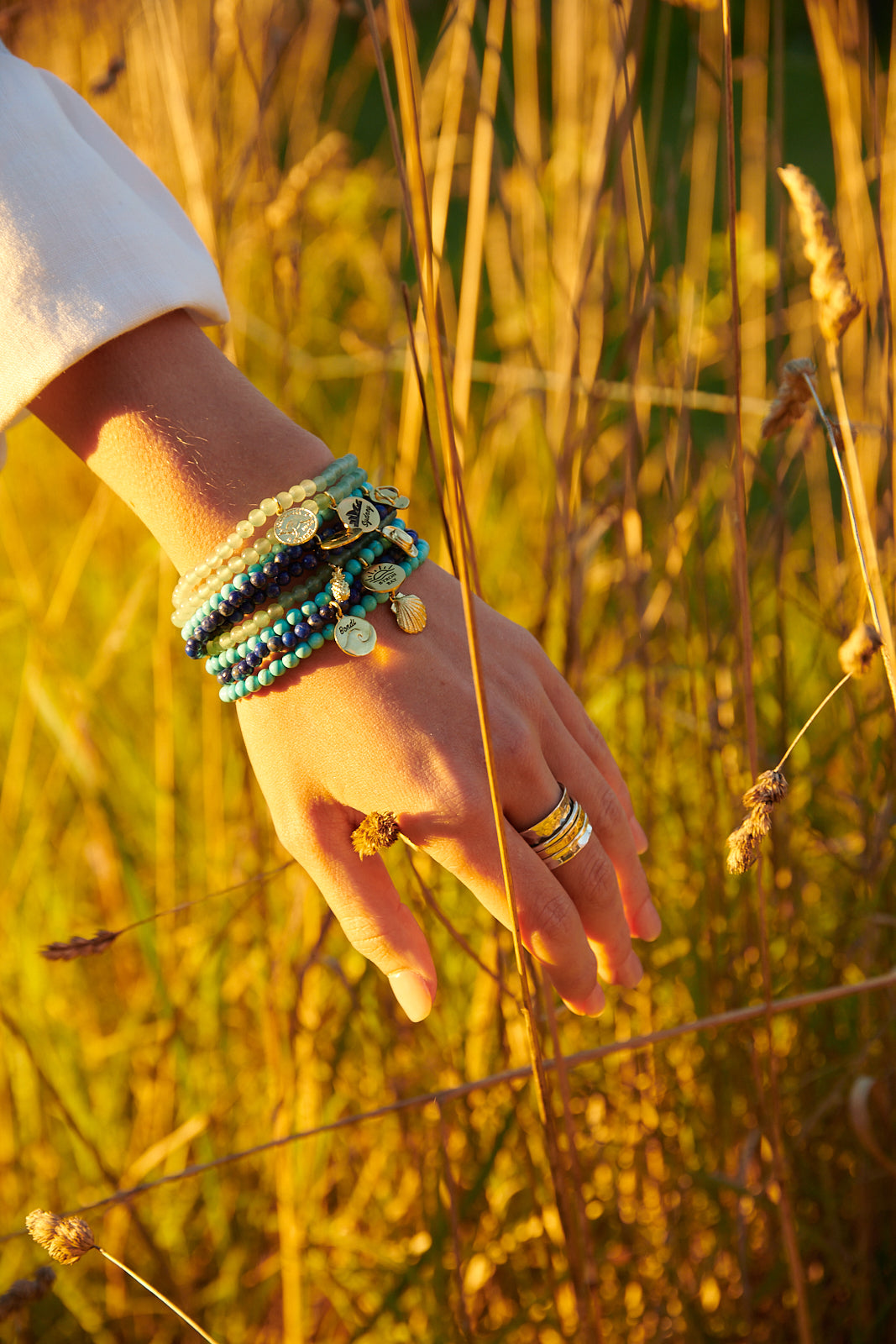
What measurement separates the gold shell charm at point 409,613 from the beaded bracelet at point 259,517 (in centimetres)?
9

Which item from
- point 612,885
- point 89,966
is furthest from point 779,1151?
point 89,966

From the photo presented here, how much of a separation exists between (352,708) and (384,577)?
0.09 metres

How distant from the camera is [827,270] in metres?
0.53

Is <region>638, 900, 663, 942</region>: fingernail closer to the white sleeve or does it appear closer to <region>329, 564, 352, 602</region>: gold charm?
<region>329, 564, 352, 602</region>: gold charm

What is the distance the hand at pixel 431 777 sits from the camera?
0.59 meters

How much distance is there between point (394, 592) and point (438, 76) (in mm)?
1109

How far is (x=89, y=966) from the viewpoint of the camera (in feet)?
4.46

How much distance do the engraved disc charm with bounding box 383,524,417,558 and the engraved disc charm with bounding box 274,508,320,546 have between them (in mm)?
55

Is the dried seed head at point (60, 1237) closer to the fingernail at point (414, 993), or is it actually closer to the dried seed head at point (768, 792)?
the fingernail at point (414, 993)

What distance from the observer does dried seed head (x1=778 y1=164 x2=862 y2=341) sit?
1.71ft

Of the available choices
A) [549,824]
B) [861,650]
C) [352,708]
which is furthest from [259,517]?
[861,650]

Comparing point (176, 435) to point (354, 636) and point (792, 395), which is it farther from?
point (792, 395)

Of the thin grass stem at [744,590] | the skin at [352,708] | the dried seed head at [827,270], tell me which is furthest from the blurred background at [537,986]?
the dried seed head at [827,270]

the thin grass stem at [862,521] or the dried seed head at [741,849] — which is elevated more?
the thin grass stem at [862,521]
